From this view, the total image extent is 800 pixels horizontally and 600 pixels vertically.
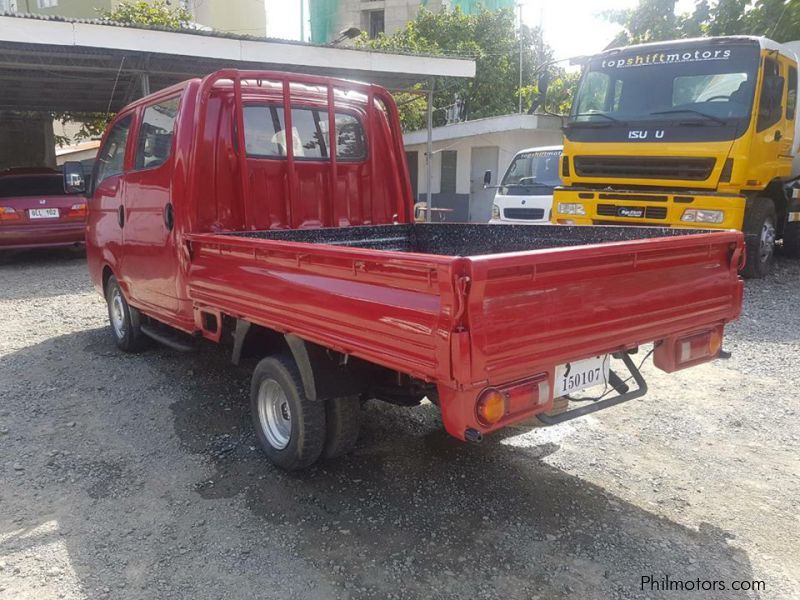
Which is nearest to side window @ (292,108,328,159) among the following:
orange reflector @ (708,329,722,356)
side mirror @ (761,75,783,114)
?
orange reflector @ (708,329,722,356)

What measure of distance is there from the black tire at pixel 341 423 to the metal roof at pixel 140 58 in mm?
9127

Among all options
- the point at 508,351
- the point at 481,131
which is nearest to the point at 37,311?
the point at 508,351

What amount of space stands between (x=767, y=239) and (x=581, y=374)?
6810 mm

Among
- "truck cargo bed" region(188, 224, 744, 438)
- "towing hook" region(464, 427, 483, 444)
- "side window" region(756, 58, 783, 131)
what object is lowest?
"towing hook" region(464, 427, 483, 444)

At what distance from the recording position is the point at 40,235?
33.5 feet

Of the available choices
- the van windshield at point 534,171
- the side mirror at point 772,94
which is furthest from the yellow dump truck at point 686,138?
the van windshield at point 534,171

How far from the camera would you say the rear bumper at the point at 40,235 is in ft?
32.8

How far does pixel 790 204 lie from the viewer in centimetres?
871

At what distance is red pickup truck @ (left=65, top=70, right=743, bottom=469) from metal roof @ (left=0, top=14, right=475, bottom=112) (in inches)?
209

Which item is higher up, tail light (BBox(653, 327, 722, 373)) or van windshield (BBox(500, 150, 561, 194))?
van windshield (BBox(500, 150, 561, 194))

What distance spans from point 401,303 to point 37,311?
6617 mm

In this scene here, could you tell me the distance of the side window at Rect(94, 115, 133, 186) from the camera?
5.16 meters

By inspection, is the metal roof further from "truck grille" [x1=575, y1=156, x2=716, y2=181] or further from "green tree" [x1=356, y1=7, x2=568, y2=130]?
"green tree" [x1=356, y1=7, x2=568, y2=130]

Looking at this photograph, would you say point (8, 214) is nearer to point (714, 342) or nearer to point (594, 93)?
point (594, 93)
